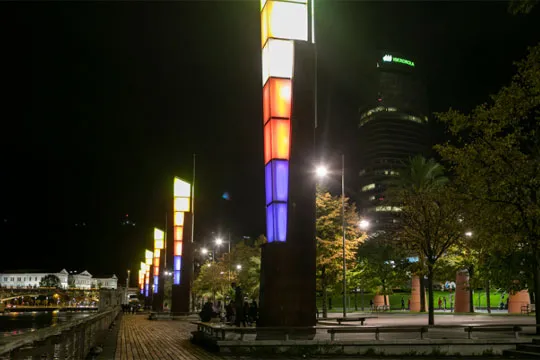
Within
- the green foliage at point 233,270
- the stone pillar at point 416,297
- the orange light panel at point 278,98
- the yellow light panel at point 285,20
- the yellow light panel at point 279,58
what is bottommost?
the stone pillar at point 416,297

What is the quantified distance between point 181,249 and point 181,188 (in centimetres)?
538

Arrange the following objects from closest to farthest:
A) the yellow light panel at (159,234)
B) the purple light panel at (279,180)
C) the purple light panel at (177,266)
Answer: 1. the purple light panel at (279,180)
2. the purple light panel at (177,266)
3. the yellow light panel at (159,234)

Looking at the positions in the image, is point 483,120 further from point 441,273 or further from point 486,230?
point 441,273

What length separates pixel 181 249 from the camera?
47.3 metres

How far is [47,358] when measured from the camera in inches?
286

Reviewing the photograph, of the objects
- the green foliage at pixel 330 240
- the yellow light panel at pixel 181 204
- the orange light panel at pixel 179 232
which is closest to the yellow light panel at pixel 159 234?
the yellow light panel at pixel 181 204

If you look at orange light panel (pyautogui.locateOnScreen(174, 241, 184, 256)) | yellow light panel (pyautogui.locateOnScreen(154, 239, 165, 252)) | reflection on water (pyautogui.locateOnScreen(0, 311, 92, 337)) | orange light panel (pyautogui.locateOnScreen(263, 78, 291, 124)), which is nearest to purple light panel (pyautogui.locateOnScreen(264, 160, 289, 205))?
orange light panel (pyautogui.locateOnScreen(263, 78, 291, 124))

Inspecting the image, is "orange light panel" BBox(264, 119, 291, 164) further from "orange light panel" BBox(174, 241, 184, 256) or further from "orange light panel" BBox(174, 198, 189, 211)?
"orange light panel" BBox(174, 198, 189, 211)

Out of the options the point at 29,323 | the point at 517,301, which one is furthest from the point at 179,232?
the point at 517,301

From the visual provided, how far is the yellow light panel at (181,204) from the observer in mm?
48688

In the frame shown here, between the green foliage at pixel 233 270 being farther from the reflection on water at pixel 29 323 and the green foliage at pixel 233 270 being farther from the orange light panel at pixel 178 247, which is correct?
the reflection on water at pixel 29 323

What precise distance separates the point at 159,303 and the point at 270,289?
1977 inches

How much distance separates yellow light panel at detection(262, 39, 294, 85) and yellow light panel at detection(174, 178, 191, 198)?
30.9m

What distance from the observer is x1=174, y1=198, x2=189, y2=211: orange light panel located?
4869cm
